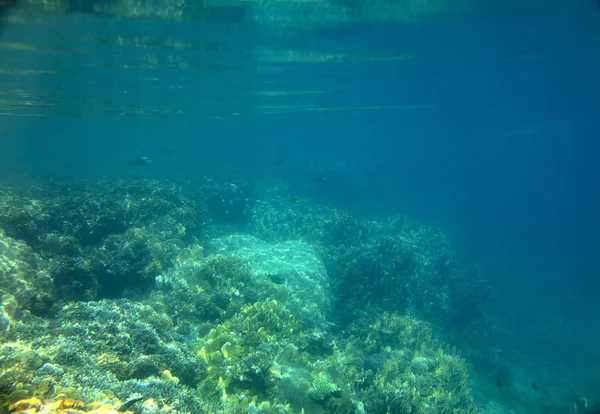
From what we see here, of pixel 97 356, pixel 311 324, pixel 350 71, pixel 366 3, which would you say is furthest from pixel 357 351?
pixel 350 71

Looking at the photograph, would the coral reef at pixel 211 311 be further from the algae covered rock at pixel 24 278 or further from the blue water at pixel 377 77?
the blue water at pixel 377 77

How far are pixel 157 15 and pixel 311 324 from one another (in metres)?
12.6

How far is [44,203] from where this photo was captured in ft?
45.3

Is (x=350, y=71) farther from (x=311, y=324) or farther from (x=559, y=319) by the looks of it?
(x=559, y=319)

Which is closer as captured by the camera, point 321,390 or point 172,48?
point 321,390

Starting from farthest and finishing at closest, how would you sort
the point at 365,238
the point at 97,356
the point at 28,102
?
the point at 28,102, the point at 365,238, the point at 97,356

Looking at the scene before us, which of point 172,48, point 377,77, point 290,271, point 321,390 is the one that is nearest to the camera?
point 321,390

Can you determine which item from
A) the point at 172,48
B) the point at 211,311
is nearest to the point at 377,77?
the point at 172,48

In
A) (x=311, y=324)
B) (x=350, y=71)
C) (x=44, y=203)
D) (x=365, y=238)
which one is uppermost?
(x=350, y=71)

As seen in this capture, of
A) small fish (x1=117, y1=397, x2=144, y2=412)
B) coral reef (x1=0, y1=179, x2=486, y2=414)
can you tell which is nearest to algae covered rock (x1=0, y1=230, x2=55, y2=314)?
coral reef (x1=0, y1=179, x2=486, y2=414)

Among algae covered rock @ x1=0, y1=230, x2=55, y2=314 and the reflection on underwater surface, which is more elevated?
the reflection on underwater surface

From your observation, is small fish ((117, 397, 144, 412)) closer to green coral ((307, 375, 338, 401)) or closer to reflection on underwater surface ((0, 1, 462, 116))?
green coral ((307, 375, 338, 401))

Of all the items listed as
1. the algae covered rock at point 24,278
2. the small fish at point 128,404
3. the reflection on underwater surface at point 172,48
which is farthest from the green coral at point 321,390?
the reflection on underwater surface at point 172,48

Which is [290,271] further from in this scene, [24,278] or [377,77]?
[377,77]
